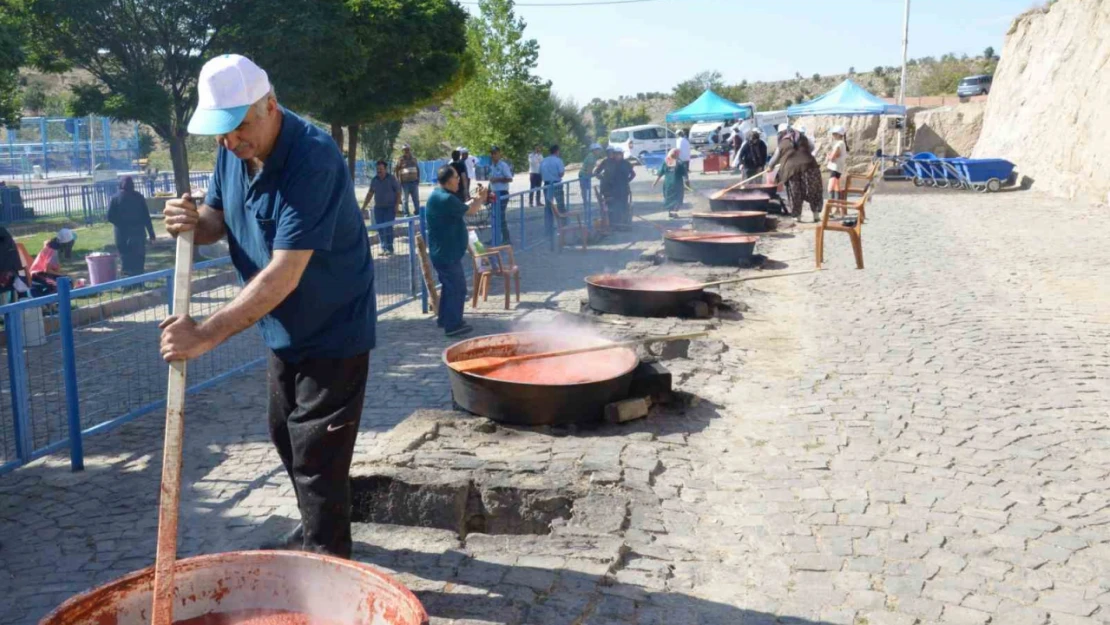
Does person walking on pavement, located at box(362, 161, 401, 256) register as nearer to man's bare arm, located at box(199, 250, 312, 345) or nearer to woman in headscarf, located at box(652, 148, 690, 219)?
woman in headscarf, located at box(652, 148, 690, 219)

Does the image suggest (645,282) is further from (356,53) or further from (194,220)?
(194,220)

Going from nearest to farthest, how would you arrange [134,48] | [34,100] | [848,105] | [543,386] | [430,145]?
[543,386] < [134,48] < [848,105] < [430,145] < [34,100]

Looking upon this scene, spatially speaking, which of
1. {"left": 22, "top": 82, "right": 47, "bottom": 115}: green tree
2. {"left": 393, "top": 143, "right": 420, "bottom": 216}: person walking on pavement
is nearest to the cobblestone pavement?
{"left": 393, "top": 143, "right": 420, "bottom": 216}: person walking on pavement

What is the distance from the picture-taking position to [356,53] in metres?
15.4

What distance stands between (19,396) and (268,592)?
3.54m

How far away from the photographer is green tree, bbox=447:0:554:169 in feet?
94.7

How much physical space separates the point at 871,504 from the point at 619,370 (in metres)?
2.18

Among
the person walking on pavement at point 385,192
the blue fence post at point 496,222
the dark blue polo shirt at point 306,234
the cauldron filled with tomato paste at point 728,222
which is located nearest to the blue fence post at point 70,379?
the dark blue polo shirt at point 306,234

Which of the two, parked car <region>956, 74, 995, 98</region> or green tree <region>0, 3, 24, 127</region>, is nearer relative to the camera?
green tree <region>0, 3, 24, 127</region>

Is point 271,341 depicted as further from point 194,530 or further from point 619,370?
point 619,370

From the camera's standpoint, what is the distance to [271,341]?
3.62m

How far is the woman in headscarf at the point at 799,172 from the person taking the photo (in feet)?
60.5

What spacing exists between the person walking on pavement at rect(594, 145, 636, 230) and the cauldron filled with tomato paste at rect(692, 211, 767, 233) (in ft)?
11.0

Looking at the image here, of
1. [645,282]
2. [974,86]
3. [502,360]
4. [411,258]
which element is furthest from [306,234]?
[974,86]
